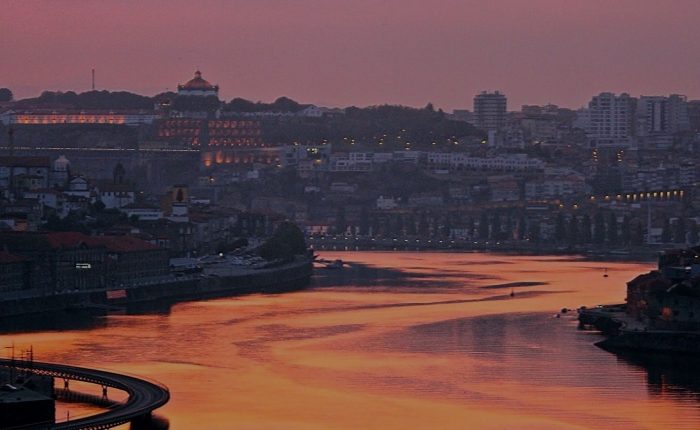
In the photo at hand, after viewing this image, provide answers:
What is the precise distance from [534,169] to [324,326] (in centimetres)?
5546

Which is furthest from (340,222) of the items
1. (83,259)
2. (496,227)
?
(83,259)

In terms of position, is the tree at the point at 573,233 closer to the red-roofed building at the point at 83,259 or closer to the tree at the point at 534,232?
the tree at the point at 534,232

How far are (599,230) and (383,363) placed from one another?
36.8 meters

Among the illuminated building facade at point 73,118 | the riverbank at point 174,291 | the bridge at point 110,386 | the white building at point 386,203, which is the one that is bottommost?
the bridge at point 110,386

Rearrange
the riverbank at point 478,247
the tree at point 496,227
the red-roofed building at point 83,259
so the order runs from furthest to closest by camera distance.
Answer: the tree at point 496,227 < the riverbank at point 478,247 < the red-roofed building at point 83,259

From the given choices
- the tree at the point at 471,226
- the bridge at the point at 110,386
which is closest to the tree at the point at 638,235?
the tree at the point at 471,226

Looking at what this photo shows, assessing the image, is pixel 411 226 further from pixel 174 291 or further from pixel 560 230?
pixel 174 291

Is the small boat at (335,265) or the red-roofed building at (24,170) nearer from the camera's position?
the red-roofed building at (24,170)

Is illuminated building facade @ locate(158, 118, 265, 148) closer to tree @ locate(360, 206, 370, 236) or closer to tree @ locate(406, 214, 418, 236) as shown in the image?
tree @ locate(360, 206, 370, 236)

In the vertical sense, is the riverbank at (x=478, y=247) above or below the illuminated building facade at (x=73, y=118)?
below

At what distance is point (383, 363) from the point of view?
27.0m

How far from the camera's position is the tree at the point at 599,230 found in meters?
62.3

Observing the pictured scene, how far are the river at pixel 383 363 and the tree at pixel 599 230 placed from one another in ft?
75.8

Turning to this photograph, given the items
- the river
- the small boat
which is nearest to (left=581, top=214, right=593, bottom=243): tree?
the small boat
